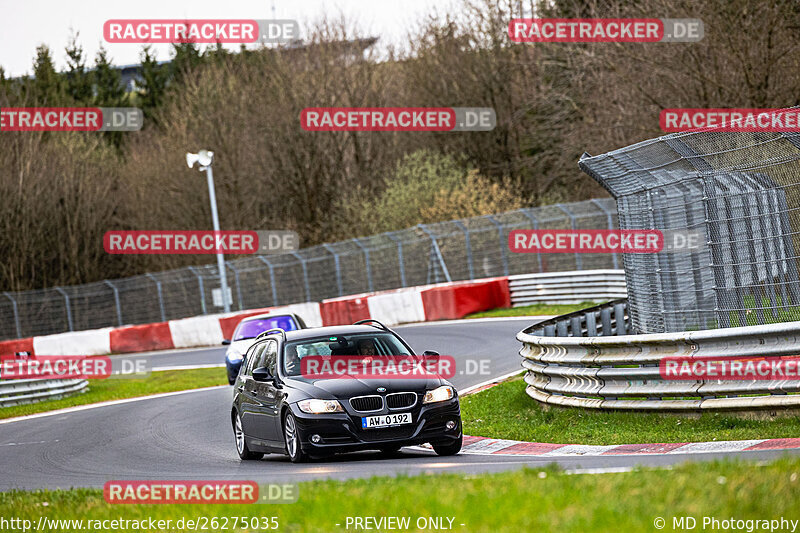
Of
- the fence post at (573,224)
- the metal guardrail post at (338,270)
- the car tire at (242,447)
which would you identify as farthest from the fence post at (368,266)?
the car tire at (242,447)

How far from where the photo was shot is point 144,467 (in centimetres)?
1277

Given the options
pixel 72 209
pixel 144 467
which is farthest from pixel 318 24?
pixel 144 467

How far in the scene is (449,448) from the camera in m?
11.7

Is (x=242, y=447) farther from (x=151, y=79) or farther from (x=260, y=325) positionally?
(x=151, y=79)

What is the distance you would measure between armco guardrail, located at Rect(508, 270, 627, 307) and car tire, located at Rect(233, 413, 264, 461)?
57.7ft

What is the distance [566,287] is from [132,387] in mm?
12391

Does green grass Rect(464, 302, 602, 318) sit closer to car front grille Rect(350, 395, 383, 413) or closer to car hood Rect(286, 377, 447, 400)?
car hood Rect(286, 377, 447, 400)

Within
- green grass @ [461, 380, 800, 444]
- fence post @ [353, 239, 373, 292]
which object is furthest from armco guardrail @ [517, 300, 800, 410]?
fence post @ [353, 239, 373, 292]

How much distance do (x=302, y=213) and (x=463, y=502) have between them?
4868 cm

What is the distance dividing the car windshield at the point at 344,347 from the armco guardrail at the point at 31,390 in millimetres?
14129

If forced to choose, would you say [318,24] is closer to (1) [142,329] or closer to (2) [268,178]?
(2) [268,178]

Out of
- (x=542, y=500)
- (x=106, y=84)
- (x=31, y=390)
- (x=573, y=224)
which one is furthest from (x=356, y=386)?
(x=106, y=84)

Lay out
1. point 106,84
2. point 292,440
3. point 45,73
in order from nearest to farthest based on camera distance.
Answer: point 292,440
point 45,73
point 106,84

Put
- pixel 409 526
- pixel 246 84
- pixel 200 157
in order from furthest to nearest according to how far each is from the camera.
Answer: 1. pixel 246 84
2. pixel 200 157
3. pixel 409 526
